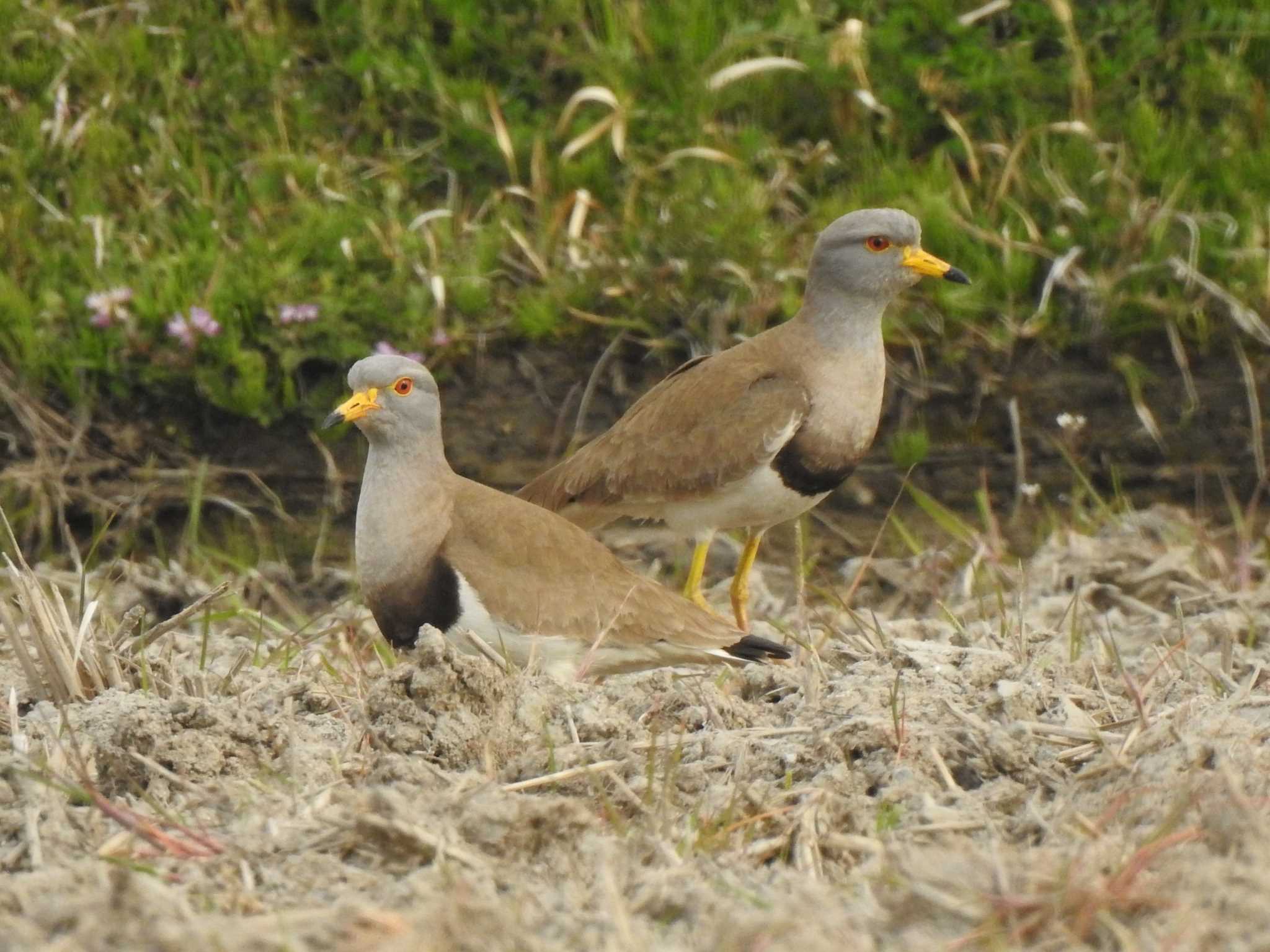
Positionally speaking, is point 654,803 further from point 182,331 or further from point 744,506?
point 182,331

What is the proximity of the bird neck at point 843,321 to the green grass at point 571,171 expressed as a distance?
37.1 inches

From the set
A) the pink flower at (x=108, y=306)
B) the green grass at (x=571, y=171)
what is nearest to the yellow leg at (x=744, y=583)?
the green grass at (x=571, y=171)

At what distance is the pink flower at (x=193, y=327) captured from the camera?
6.82 m

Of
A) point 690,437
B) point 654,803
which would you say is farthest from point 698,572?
point 654,803

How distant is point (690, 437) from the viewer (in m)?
5.91

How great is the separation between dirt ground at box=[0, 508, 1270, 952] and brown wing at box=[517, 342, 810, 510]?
1.22 meters

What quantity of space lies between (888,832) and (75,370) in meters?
4.58

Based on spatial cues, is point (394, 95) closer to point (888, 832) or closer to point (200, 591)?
point (200, 591)

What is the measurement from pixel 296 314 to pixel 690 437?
173 centimetres

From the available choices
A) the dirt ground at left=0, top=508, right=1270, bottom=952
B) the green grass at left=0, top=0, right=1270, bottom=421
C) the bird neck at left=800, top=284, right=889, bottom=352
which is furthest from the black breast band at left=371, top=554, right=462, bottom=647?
the green grass at left=0, top=0, right=1270, bottom=421

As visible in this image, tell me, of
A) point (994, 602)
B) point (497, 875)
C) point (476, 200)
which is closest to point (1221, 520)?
point (994, 602)

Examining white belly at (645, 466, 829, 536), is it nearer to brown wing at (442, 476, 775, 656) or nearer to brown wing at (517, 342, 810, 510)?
brown wing at (517, 342, 810, 510)

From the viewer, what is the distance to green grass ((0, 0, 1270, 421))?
6.96 meters

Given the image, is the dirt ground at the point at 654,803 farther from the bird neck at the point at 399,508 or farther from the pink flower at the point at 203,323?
the pink flower at the point at 203,323
